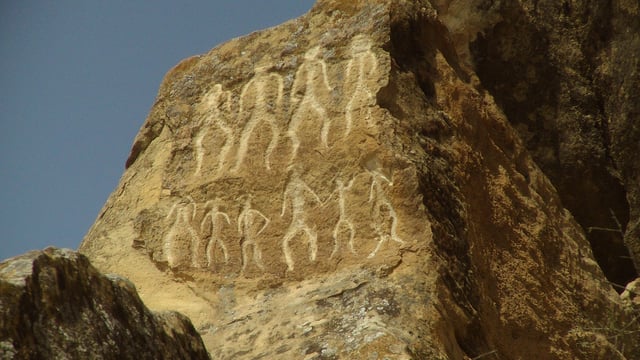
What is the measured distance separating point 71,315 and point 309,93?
3.22 metres

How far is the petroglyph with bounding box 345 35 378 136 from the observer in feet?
19.9

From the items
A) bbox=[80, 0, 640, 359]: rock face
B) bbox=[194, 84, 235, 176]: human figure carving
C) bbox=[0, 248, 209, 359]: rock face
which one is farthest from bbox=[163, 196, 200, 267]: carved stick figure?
bbox=[0, 248, 209, 359]: rock face

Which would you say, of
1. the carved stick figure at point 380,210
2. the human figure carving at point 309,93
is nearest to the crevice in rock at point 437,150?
the carved stick figure at point 380,210

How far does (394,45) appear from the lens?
6.39 m

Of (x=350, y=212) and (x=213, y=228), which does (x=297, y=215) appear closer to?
(x=350, y=212)

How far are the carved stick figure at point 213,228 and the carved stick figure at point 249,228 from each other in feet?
0.29

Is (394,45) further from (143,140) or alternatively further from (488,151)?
(143,140)

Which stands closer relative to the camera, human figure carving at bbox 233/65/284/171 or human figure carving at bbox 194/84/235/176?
human figure carving at bbox 233/65/284/171

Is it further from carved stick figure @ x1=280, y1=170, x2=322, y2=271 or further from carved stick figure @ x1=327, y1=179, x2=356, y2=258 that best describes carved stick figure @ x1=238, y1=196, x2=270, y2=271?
carved stick figure @ x1=327, y1=179, x2=356, y2=258

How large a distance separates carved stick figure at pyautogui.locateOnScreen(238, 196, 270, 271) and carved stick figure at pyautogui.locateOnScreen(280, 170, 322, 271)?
13 centimetres

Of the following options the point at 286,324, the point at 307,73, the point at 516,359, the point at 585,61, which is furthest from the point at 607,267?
the point at 286,324

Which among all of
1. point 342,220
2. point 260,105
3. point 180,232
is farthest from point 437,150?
point 180,232

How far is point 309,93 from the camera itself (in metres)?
6.34

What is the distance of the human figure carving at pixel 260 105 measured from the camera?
628 cm
